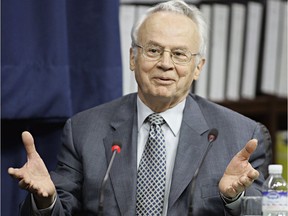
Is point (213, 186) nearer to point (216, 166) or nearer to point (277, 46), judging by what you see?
point (216, 166)

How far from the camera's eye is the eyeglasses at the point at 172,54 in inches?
101

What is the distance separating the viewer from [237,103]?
367 cm

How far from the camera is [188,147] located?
2.54 m

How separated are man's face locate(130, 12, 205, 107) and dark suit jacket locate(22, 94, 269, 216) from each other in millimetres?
115

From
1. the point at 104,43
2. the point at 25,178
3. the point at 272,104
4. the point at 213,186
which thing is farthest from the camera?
the point at 272,104

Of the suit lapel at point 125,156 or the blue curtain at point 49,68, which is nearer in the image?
the suit lapel at point 125,156

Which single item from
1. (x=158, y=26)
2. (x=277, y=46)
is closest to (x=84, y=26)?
(x=158, y=26)

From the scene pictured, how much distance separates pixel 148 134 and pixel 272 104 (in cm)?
139

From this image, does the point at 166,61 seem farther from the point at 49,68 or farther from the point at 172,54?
the point at 49,68

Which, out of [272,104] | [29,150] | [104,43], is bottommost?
[272,104]

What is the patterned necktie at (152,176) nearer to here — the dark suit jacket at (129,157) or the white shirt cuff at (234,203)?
the dark suit jacket at (129,157)

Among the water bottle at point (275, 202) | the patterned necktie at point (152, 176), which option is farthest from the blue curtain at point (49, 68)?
the water bottle at point (275, 202)

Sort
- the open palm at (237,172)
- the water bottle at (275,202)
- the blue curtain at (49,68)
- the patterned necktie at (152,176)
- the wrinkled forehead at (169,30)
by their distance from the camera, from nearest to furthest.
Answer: the water bottle at (275,202), the open palm at (237,172), the patterned necktie at (152,176), the wrinkled forehead at (169,30), the blue curtain at (49,68)

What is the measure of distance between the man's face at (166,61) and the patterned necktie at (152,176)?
0.12 meters
